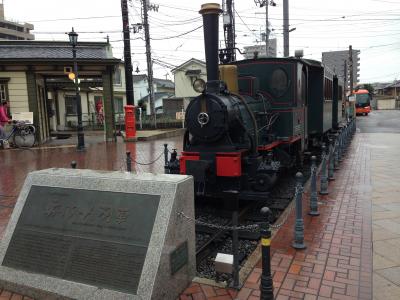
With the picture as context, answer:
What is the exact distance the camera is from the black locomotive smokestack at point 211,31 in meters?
6.06

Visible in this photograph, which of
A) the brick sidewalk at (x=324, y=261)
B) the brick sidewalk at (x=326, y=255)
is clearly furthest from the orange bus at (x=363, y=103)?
the brick sidewalk at (x=324, y=261)

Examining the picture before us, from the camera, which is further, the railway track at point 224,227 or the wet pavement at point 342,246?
the railway track at point 224,227

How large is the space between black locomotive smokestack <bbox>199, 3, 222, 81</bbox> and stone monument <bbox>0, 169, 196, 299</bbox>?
283 cm

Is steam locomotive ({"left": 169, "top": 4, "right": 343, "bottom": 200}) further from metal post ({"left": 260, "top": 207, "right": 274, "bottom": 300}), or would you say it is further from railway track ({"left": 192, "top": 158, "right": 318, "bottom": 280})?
metal post ({"left": 260, "top": 207, "right": 274, "bottom": 300})

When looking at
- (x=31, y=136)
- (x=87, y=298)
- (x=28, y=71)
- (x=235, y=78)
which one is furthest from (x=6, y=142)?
(x=87, y=298)

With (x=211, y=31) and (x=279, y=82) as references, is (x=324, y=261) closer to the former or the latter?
(x=211, y=31)

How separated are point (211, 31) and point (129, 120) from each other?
12461 mm

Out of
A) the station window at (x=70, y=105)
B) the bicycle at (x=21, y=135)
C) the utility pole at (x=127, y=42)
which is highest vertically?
the utility pole at (x=127, y=42)

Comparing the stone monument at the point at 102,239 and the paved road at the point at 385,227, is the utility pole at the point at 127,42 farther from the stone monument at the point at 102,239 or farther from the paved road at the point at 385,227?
the stone monument at the point at 102,239

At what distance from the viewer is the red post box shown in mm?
17844

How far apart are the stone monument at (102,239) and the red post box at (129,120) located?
13.7 metres

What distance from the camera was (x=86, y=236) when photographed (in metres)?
3.88

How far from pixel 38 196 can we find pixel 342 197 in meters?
5.53

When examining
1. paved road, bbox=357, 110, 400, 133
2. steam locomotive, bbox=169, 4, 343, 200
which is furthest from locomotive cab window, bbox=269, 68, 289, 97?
paved road, bbox=357, 110, 400, 133
